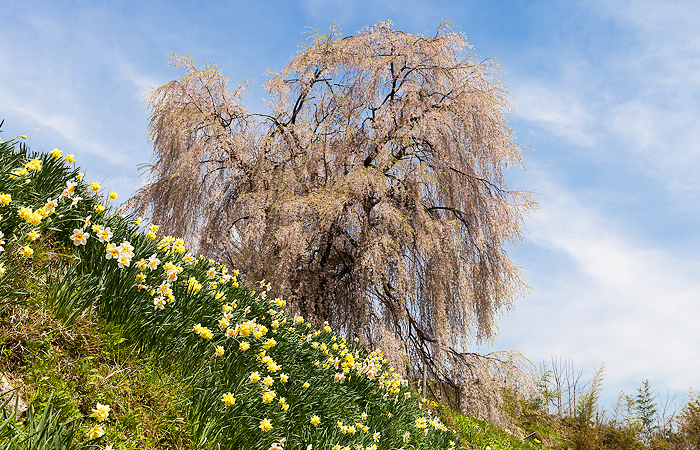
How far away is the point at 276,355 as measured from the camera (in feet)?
11.3

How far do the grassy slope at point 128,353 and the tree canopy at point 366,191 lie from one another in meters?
3.68

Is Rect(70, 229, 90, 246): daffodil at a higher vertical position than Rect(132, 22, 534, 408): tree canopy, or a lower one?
lower

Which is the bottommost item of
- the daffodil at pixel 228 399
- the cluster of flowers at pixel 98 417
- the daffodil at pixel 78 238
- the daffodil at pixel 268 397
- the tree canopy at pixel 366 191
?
the cluster of flowers at pixel 98 417

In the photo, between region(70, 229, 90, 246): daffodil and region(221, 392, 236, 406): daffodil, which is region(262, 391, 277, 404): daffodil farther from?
region(70, 229, 90, 246): daffodil

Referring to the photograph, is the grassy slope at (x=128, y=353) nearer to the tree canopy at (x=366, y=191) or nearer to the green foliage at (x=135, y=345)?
the green foliage at (x=135, y=345)

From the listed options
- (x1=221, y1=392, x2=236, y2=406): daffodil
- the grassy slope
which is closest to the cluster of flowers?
the grassy slope

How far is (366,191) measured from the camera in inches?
297

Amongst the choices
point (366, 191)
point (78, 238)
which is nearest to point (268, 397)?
point (78, 238)

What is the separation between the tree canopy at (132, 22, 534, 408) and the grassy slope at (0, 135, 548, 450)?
12.1 ft

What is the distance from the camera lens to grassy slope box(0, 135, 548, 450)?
84.7 inches

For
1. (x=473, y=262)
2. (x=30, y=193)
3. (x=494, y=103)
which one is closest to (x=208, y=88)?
(x=494, y=103)

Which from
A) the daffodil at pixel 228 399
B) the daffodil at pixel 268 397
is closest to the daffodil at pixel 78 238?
the daffodil at pixel 228 399

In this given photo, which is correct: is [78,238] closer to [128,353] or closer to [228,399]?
[128,353]

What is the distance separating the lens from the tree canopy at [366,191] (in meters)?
7.50
